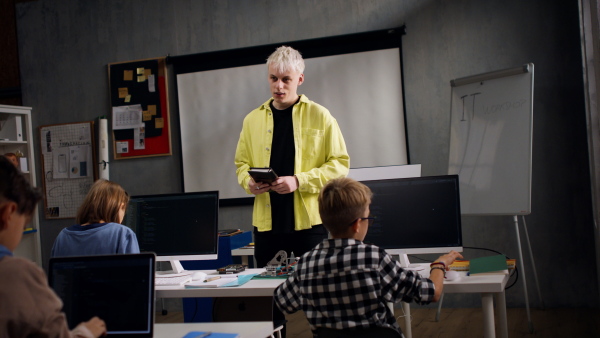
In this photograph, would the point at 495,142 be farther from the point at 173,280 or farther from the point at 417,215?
the point at 173,280

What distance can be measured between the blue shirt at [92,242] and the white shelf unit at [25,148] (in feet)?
12.0

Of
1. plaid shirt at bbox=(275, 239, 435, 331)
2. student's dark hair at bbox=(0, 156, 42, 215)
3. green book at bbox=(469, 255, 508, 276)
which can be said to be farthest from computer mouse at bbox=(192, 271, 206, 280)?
student's dark hair at bbox=(0, 156, 42, 215)

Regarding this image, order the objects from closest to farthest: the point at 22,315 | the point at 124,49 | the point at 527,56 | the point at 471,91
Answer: the point at 22,315 → the point at 471,91 → the point at 527,56 → the point at 124,49

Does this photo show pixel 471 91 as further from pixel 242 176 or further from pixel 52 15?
pixel 52 15

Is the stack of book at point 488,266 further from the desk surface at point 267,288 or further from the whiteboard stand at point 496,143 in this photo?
the whiteboard stand at point 496,143

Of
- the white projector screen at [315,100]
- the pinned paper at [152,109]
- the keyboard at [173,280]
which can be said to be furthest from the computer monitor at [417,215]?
the pinned paper at [152,109]

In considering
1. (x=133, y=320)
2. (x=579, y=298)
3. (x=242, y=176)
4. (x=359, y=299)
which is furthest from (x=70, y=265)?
(x=579, y=298)

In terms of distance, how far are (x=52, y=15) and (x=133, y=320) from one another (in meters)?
4.87

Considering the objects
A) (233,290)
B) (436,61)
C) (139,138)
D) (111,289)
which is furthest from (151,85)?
(111,289)

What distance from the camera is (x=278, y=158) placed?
8.96ft

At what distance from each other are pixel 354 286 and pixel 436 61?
10.7 ft

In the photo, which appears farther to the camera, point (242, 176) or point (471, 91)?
point (471, 91)

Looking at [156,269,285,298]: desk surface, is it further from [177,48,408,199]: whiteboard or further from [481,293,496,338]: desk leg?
[177,48,408,199]: whiteboard

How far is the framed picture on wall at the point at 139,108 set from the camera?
5.21 meters
